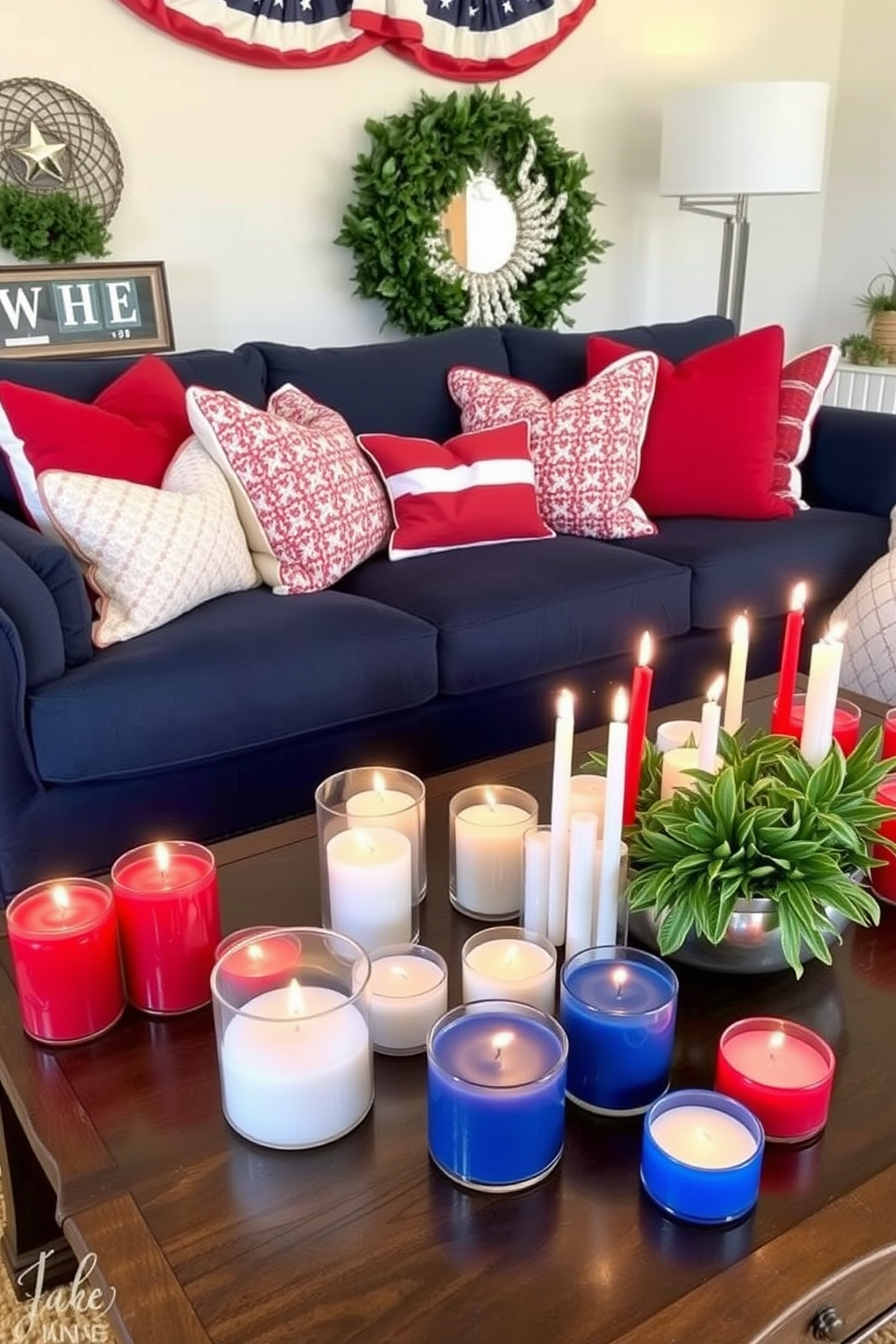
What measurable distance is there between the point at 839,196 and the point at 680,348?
1.56m

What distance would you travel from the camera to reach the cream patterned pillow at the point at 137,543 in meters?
1.81

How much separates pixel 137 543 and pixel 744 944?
1.23 metres

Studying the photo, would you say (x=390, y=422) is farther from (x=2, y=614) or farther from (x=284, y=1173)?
(x=284, y=1173)

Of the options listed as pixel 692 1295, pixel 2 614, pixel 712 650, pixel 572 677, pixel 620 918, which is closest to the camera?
pixel 692 1295

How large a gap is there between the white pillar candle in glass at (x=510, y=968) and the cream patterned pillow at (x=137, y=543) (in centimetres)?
108

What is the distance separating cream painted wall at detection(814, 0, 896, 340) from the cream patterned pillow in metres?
2.92

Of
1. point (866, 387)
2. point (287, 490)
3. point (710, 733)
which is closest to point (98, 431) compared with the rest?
point (287, 490)

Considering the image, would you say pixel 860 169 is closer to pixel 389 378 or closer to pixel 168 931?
pixel 389 378

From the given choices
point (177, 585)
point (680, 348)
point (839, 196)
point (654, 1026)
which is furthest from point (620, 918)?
point (839, 196)

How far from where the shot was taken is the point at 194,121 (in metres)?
2.65

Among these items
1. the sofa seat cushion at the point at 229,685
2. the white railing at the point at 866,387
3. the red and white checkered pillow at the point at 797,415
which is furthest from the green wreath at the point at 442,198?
the sofa seat cushion at the point at 229,685

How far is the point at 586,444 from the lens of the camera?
8.00ft

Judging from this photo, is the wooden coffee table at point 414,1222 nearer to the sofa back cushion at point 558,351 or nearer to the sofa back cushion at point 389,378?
the sofa back cushion at point 389,378

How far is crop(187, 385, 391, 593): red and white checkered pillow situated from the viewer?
80.5 inches
